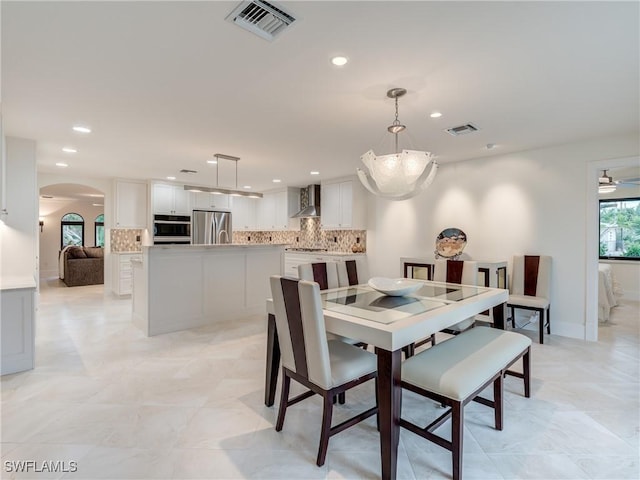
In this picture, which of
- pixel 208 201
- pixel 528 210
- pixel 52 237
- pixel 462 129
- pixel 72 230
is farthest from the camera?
pixel 72 230

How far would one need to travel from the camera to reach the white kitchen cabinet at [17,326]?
282 cm

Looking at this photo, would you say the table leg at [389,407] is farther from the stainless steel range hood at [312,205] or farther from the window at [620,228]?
the window at [620,228]

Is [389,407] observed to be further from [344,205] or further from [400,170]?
[344,205]

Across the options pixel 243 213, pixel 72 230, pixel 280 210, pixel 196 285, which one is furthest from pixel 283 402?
pixel 72 230

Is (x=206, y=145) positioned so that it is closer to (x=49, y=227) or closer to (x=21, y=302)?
(x=21, y=302)

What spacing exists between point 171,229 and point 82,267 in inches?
114

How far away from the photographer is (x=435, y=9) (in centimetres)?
160

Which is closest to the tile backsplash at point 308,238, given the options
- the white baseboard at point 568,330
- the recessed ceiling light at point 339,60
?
the white baseboard at point 568,330

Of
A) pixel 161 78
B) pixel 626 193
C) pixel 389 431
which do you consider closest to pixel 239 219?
pixel 161 78

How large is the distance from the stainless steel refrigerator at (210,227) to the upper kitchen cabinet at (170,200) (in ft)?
0.87

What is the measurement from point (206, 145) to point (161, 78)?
5.69ft

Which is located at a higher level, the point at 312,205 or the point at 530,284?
the point at 312,205

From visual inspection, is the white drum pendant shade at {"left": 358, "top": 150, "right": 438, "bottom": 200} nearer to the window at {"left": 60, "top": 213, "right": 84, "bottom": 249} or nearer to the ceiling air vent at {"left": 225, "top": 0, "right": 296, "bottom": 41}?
the ceiling air vent at {"left": 225, "top": 0, "right": 296, "bottom": 41}

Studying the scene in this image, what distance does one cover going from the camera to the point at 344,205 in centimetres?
631
